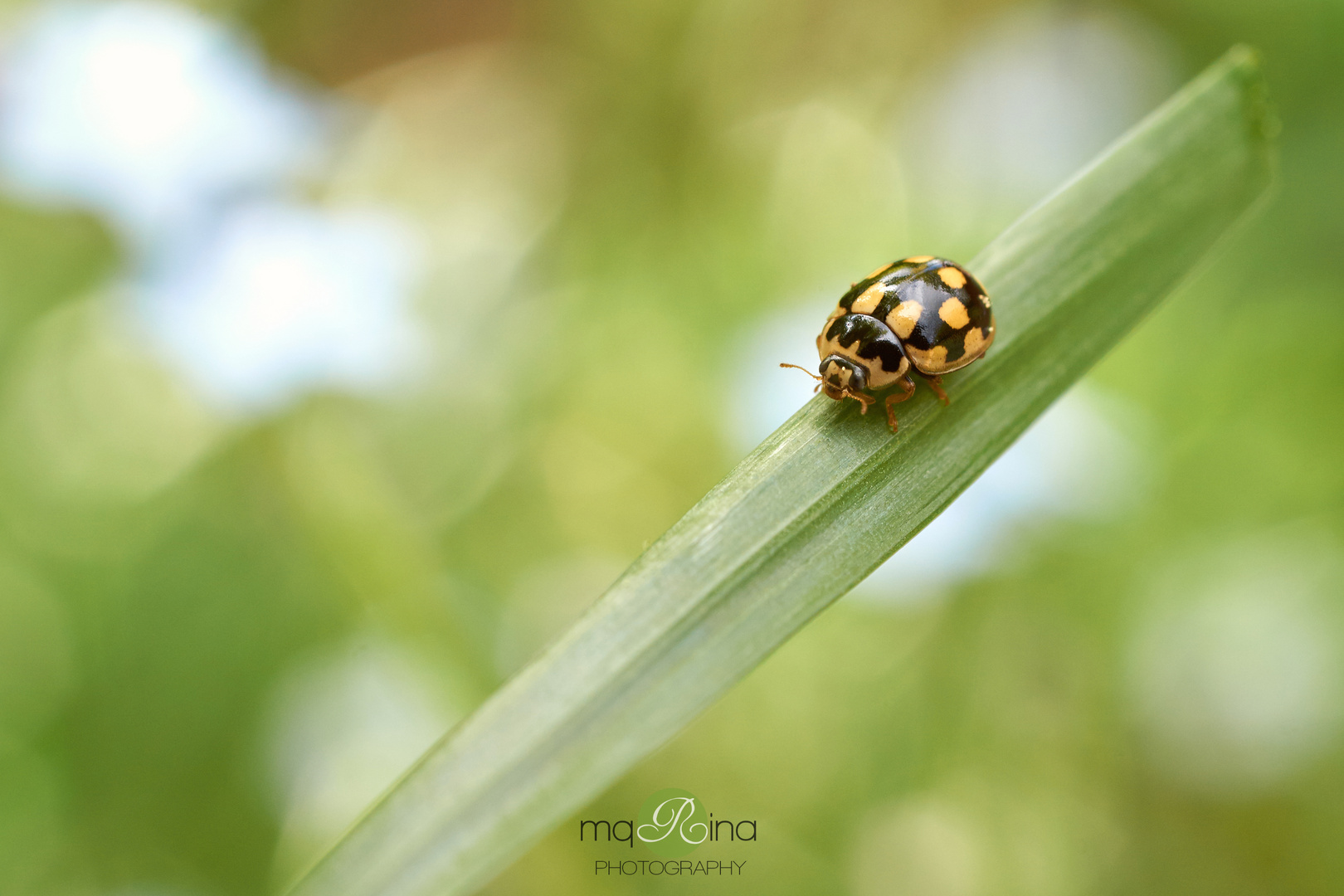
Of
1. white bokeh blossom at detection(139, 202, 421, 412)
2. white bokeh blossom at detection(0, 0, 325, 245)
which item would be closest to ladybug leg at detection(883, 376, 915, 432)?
white bokeh blossom at detection(139, 202, 421, 412)

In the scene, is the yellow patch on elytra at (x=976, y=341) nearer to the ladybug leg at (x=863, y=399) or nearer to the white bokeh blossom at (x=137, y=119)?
the ladybug leg at (x=863, y=399)

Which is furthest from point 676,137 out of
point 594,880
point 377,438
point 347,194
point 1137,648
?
point 594,880

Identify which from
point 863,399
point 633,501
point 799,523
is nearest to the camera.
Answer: point 799,523

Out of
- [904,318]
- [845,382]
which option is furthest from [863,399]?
[904,318]

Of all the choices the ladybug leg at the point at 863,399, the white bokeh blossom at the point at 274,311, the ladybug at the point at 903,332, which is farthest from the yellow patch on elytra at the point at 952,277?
the white bokeh blossom at the point at 274,311

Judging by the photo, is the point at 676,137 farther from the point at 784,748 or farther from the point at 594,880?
the point at 594,880

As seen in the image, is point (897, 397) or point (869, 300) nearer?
point (897, 397)

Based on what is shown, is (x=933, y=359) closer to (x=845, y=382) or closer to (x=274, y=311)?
(x=845, y=382)
